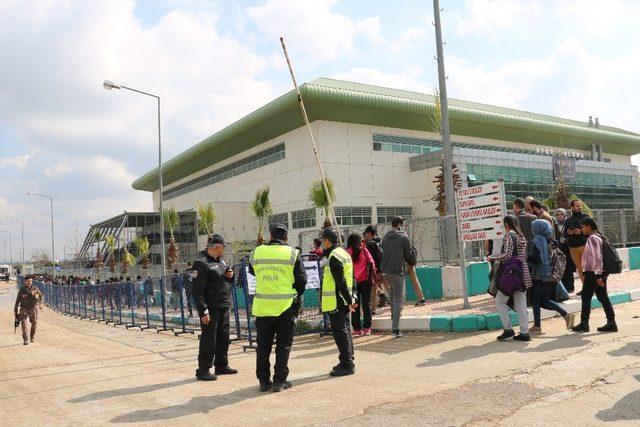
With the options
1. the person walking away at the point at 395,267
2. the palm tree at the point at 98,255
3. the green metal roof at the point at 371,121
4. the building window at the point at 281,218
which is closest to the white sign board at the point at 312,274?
the person walking away at the point at 395,267

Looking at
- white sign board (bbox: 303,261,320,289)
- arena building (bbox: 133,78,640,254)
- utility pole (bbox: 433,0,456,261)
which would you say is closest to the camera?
white sign board (bbox: 303,261,320,289)

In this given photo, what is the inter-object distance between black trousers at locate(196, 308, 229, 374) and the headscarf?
434cm

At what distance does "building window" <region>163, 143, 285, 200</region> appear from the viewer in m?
41.4

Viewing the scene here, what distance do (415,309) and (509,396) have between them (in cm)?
591

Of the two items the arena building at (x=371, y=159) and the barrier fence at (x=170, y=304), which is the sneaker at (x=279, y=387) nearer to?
the barrier fence at (x=170, y=304)

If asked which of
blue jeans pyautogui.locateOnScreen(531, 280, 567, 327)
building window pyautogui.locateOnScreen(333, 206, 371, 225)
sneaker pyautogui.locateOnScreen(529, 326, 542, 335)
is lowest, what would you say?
sneaker pyautogui.locateOnScreen(529, 326, 542, 335)

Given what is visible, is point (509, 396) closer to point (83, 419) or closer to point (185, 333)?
point (83, 419)

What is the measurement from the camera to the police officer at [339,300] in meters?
6.36

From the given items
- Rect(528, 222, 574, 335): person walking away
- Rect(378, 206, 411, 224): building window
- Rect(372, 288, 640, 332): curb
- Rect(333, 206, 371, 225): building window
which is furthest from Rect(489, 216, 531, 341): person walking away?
Rect(378, 206, 411, 224): building window

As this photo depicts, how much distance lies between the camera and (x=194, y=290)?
689 centimetres

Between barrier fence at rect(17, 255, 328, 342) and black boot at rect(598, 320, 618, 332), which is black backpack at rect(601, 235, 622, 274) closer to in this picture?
black boot at rect(598, 320, 618, 332)

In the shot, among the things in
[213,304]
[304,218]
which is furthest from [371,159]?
[213,304]

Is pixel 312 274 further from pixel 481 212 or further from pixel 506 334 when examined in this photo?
pixel 506 334

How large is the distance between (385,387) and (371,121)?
34057 millimetres
